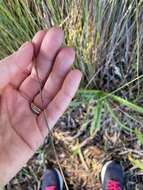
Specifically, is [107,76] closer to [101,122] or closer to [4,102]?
[101,122]

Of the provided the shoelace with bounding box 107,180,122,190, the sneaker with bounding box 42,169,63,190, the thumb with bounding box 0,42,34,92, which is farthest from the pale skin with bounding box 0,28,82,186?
the shoelace with bounding box 107,180,122,190

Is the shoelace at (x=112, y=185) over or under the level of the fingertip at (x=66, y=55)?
under

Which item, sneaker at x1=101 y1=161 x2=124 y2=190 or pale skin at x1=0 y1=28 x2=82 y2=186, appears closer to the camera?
pale skin at x1=0 y1=28 x2=82 y2=186

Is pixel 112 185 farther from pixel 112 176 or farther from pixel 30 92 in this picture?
pixel 30 92

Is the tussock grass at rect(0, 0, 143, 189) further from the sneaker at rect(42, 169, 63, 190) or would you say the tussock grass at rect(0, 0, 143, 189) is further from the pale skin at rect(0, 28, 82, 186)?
the sneaker at rect(42, 169, 63, 190)

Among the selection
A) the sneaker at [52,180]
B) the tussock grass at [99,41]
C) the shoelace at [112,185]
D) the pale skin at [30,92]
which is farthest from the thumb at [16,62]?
the shoelace at [112,185]

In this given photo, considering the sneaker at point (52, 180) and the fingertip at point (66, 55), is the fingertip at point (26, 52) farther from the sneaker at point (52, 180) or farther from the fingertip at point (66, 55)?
the sneaker at point (52, 180)

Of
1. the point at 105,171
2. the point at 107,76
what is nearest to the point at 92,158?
the point at 105,171
